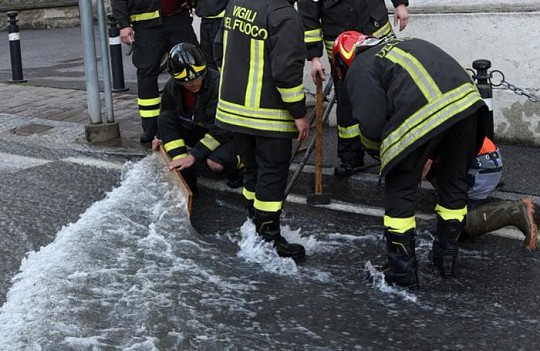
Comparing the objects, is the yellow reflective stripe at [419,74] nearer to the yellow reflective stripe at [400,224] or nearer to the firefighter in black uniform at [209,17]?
the yellow reflective stripe at [400,224]

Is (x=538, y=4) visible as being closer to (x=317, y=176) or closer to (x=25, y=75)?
(x=317, y=176)

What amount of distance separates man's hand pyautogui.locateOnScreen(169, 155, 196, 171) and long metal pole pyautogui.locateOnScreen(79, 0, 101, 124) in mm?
2042

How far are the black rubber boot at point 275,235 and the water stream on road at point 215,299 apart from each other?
0.22 ft

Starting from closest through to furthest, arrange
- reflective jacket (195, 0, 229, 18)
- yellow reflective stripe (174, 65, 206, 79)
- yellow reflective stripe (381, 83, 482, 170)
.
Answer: yellow reflective stripe (381, 83, 482, 170) → yellow reflective stripe (174, 65, 206, 79) → reflective jacket (195, 0, 229, 18)

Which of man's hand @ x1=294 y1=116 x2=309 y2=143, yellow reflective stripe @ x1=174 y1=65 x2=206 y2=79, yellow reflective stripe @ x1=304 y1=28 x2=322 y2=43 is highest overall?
yellow reflective stripe @ x1=304 y1=28 x2=322 y2=43

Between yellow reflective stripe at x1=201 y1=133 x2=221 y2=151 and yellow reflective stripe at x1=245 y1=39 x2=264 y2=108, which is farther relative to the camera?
yellow reflective stripe at x1=201 y1=133 x2=221 y2=151

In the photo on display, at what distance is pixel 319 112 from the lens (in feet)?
16.8

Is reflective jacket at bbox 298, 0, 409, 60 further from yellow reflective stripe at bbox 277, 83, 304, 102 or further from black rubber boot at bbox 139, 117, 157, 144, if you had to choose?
black rubber boot at bbox 139, 117, 157, 144

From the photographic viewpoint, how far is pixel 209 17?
687cm

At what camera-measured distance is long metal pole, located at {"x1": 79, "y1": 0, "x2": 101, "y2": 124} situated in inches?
278

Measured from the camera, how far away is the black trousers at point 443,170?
3801 millimetres

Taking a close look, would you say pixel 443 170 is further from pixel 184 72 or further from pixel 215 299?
pixel 184 72

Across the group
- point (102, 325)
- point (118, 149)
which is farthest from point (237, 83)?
point (118, 149)

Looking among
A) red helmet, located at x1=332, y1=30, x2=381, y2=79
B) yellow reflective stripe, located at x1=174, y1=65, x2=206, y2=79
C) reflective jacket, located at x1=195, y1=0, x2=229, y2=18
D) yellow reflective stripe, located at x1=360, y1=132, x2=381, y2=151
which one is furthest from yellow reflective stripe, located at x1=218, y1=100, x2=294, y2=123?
reflective jacket, located at x1=195, y1=0, x2=229, y2=18
